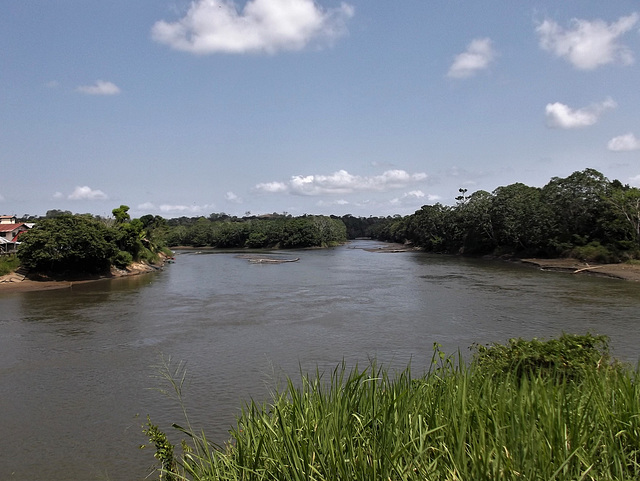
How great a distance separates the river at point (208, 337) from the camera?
9812 millimetres

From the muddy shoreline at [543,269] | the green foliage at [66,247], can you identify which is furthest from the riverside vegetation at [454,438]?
the green foliage at [66,247]

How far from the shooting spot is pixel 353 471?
3.56m

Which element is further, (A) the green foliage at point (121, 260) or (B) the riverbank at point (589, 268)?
(A) the green foliage at point (121, 260)

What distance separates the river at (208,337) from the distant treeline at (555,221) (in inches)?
329

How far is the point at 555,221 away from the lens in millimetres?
46094

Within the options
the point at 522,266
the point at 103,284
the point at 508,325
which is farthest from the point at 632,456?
the point at 522,266

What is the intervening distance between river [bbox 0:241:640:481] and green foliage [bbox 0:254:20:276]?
18.2 feet

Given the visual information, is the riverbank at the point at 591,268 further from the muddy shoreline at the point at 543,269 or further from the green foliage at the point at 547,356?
the green foliage at the point at 547,356

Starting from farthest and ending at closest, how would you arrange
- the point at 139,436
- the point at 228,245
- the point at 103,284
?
the point at 228,245 < the point at 103,284 < the point at 139,436

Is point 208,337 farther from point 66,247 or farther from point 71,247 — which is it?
point 66,247

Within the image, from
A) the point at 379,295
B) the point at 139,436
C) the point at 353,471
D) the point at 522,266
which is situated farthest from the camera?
the point at 522,266

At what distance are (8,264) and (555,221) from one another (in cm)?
4628

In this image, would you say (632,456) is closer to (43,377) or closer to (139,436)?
(139,436)

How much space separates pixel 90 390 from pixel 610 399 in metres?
11.9
